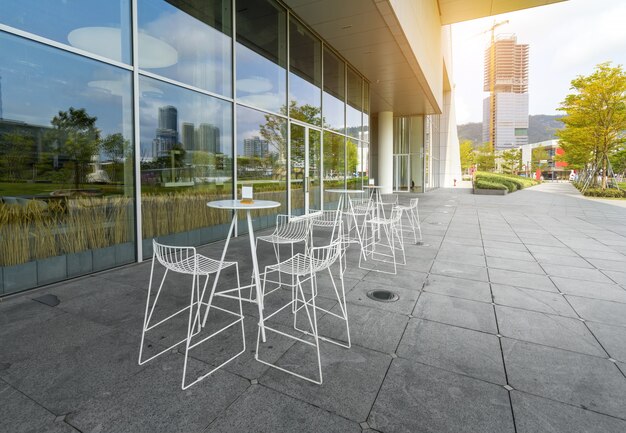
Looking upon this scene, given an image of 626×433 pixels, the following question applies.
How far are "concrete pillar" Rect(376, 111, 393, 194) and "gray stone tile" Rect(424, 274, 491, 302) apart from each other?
14739 mm

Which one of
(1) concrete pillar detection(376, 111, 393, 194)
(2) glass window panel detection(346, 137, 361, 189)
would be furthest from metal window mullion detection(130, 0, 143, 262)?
(1) concrete pillar detection(376, 111, 393, 194)

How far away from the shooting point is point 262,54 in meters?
6.95

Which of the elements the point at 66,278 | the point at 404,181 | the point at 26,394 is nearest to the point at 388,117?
the point at 404,181

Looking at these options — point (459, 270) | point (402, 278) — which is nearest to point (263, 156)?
point (402, 278)

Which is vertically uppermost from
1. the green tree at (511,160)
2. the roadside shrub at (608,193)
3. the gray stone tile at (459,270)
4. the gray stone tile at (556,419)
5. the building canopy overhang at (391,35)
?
the green tree at (511,160)

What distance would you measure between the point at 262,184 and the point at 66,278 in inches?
154

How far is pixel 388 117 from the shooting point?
59.2 ft

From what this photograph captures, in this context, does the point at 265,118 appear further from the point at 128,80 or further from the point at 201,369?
the point at 201,369

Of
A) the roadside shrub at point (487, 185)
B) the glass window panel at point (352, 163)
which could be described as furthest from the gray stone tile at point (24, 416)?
the roadside shrub at point (487, 185)

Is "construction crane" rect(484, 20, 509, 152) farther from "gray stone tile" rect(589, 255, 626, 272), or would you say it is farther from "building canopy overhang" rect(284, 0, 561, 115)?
"gray stone tile" rect(589, 255, 626, 272)

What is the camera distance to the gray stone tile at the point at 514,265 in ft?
14.4

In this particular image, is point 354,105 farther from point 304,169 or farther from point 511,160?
point 511,160

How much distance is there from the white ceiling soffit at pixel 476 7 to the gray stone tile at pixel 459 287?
12.2 metres

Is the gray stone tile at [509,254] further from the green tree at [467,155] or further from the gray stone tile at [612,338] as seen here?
the green tree at [467,155]
